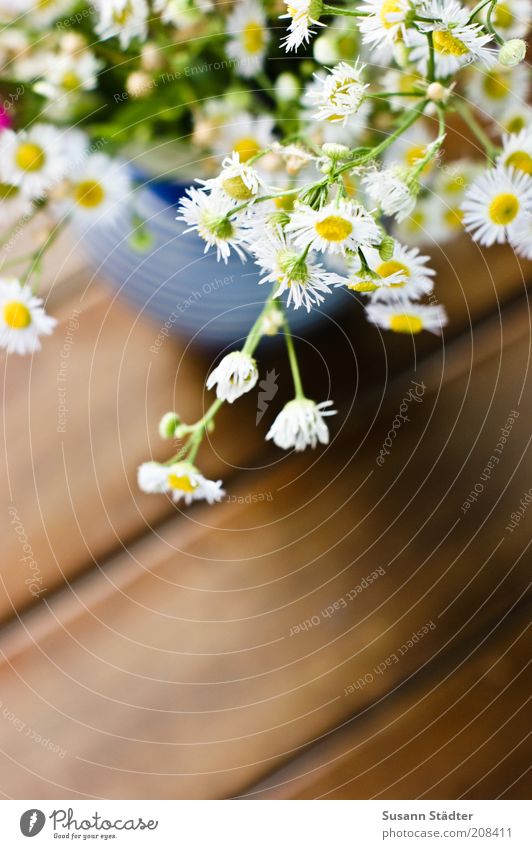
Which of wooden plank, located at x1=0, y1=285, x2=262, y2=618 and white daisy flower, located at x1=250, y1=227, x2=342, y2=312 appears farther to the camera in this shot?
wooden plank, located at x1=0, y1=285, x2=262, y2=618

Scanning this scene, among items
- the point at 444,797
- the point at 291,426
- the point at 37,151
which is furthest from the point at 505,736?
the point at 37,151

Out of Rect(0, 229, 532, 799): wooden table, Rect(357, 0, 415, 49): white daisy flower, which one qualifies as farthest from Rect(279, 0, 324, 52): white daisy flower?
Rect(0, 229, 532, 799): wooden table

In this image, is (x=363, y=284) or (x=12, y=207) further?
(x=12, y=207)

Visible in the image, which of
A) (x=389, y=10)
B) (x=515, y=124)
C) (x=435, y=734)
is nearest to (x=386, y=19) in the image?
(x=389, y=10)

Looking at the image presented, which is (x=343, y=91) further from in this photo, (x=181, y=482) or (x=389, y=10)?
(x=181, y=482)

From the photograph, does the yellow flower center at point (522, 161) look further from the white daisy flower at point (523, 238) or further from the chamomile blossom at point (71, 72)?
the chamomile blossom at point (71, 72)

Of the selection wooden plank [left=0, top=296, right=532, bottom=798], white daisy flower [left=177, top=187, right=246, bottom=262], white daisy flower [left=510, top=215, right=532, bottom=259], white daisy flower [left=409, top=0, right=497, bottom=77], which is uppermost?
white daisy flower [left=510, top=215, right=532, bottom=259]

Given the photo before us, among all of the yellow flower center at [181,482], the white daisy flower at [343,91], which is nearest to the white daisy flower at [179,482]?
the yellow flower center at [181,482]

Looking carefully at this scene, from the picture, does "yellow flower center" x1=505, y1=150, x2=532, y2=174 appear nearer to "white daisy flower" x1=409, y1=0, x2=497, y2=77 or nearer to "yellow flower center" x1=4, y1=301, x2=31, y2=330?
"white daisy flower" x1=409, y1=0, x2=497, y2=77
